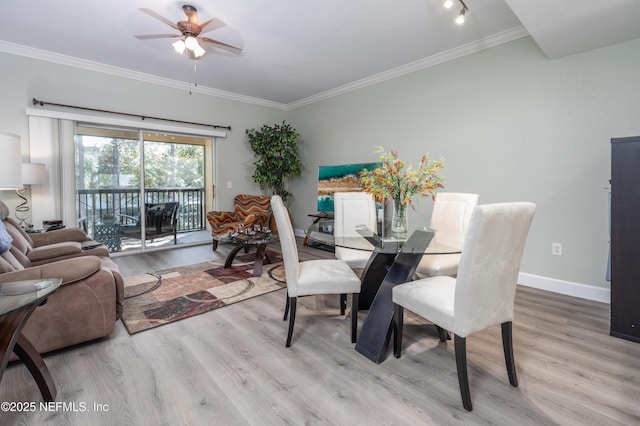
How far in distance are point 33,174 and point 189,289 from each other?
2.35 meters

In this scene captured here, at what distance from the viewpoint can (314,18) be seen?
9.89 ft

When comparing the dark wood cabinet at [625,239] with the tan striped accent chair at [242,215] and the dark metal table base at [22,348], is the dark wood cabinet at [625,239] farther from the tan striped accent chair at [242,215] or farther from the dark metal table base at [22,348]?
the tan striped accent chair at [242,215]

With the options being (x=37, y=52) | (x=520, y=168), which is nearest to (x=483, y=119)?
(x=520, y=168)

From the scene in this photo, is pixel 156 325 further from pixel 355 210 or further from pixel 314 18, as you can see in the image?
pixel 314 18

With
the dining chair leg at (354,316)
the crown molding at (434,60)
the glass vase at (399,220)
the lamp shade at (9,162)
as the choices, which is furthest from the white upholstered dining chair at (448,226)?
the lamp shade at (9,162)

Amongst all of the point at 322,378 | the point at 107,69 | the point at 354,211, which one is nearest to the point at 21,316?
the point at 322,378

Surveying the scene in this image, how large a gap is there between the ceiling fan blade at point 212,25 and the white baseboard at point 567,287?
4.03 meters

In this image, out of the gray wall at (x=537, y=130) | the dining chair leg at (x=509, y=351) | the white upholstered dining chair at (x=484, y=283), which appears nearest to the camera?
the white upholstered dining chair at (x=484, y=283)

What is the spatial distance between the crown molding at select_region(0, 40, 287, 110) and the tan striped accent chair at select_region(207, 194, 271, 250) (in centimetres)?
186

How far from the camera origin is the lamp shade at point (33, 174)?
3449 millimetres

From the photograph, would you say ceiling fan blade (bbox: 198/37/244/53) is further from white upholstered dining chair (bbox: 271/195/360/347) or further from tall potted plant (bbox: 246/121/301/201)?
tall potted plant (bbox: 246/121/301/201)

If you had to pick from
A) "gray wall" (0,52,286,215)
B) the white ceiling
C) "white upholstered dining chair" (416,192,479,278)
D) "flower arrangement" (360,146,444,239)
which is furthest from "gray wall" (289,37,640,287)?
"gray wall" (0,52,286,215)

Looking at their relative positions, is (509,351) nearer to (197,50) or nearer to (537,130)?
(537,130)

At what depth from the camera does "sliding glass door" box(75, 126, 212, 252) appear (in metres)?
4.40
